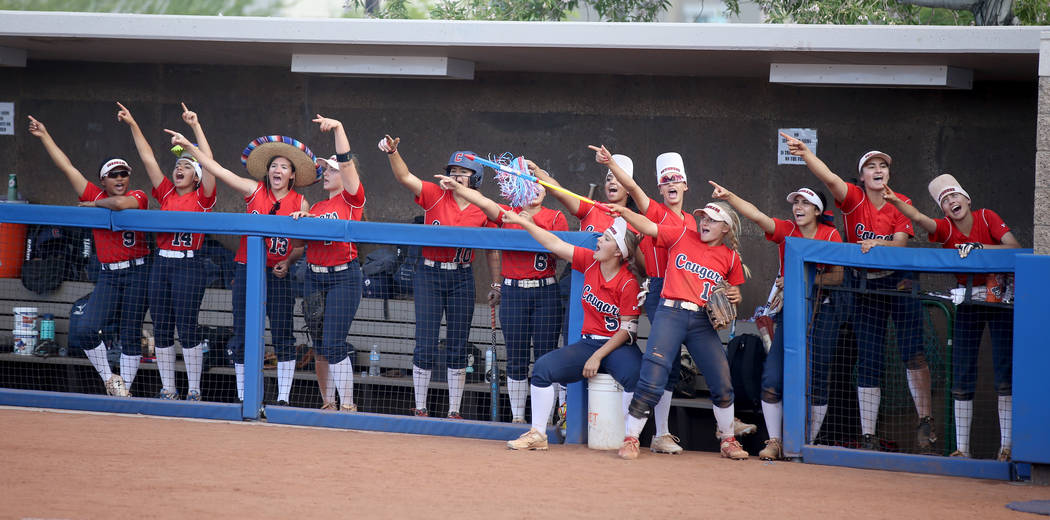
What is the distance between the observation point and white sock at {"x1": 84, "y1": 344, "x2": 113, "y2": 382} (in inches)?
281

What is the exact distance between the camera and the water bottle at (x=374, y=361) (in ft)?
23.6

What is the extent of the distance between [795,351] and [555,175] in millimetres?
3244

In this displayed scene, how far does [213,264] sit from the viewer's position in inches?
282

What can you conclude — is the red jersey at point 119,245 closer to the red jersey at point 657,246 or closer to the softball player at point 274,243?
the softball player at point 274,243

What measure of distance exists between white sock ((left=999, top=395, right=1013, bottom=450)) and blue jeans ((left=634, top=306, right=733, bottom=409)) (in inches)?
58.9

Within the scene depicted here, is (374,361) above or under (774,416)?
above

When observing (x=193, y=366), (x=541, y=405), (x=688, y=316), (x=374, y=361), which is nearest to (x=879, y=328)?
(x=688, y=316)

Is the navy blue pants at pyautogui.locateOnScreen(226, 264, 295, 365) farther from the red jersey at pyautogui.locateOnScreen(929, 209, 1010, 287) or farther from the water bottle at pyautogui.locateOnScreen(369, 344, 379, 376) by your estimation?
the red jersey at pyautogui.locateOnScreen(929, 209, 1010, 287)

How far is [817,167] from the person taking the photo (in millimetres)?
6395

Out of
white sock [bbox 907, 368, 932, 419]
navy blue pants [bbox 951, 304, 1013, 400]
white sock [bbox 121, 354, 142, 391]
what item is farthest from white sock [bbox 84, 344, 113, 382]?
navy blue pants [bbox 951, 304, 1013, 400]

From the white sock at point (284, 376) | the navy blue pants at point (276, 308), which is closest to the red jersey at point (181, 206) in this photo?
the navy blue pants at point (276, 308)

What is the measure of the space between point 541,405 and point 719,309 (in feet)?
3.90

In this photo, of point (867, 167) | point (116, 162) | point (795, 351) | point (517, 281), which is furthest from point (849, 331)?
point (116, 162)

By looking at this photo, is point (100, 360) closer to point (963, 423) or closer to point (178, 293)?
point (178, 293)
